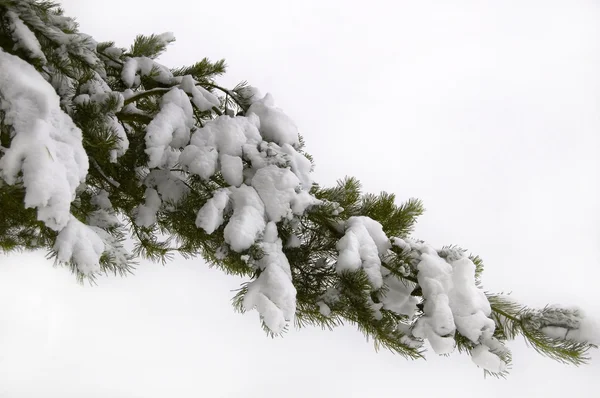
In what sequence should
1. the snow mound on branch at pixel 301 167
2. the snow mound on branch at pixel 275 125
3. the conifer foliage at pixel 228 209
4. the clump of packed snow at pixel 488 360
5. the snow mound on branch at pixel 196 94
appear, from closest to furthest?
the conifer foliage at pixel 228 209 < the clump of packed snow at pixel 488 360 < the snow mound on branch at pixel 301 167 < the snow mound on branch at pixel 275 125 < the snow mound on branch at pixel 196 94

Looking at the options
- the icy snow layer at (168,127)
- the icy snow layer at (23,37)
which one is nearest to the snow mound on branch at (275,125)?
the icy snow layer at (168,127)

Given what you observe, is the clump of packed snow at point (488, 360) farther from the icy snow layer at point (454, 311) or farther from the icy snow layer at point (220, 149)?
the icy snow layer at point (220, 149)

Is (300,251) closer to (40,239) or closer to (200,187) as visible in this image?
(200,187)

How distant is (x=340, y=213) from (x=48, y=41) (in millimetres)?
1596

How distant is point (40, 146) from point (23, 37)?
63 centimetres

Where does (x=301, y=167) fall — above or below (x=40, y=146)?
above

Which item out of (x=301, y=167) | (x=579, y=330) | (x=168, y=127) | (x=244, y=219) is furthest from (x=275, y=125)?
(x=579, y=330)

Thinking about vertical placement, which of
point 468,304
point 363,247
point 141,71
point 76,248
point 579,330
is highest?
point 579,330

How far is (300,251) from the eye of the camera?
2.38 m

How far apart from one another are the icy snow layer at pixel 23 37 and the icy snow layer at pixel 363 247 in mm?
1575

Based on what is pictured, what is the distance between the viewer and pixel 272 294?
1.89 metres

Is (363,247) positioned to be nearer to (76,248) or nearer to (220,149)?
(220,149)

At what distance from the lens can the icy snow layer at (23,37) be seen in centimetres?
193

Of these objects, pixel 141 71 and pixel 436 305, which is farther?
pixel 141 71
